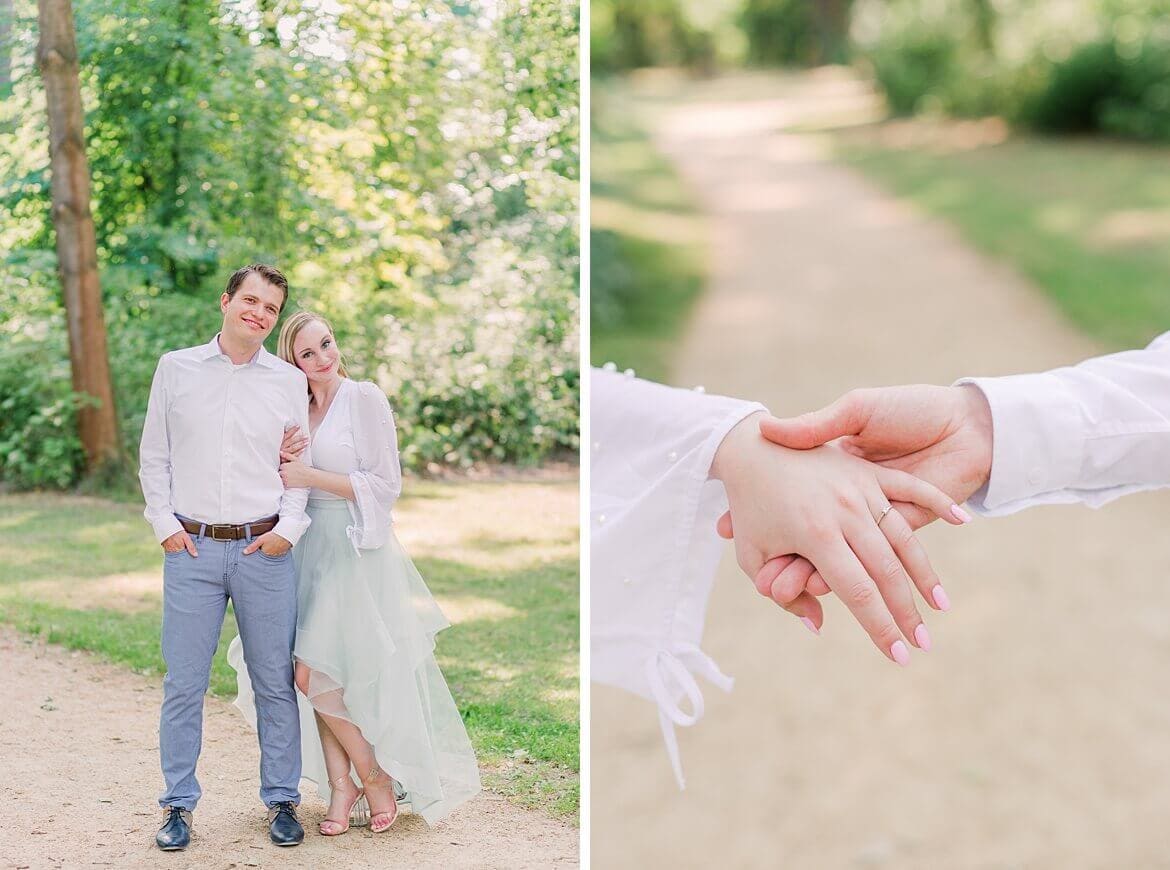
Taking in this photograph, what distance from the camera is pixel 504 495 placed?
2717 mm

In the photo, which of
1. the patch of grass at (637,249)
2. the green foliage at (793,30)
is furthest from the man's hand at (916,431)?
A: the green foliage at (793,30)

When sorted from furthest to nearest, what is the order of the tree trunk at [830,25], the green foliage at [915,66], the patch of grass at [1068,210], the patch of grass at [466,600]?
the tree trunk at [830,25] → the green foliage at [915,66] → the patch of grass at [1068,210] → the patch of grass at [466,600]

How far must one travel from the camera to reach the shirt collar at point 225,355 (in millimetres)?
1985

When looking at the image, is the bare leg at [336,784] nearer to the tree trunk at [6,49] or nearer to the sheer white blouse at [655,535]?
the sheer white blouse at [655,535]

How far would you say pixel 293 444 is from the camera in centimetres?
203

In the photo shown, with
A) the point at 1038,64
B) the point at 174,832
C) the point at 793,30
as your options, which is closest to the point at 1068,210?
the point at 1038,64

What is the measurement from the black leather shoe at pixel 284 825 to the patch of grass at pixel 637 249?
3.97 m

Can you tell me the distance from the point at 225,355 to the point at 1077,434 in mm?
1246

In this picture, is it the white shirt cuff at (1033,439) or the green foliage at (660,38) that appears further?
the green foliage at (660,38)

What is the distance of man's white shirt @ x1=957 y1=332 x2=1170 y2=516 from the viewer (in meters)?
1.56

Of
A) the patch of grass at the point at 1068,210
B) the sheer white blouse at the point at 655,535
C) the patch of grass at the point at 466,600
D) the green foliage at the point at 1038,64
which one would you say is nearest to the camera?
the sheer white blouse at the point at 655,535

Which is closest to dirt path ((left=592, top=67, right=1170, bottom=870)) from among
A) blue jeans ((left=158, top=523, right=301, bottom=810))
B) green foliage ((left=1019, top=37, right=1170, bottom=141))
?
blue jeans ((left=158, top=523, right=301, bottom=810))

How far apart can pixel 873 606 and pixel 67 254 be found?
5.41 ft

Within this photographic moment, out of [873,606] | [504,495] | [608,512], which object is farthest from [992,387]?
[504,495]
